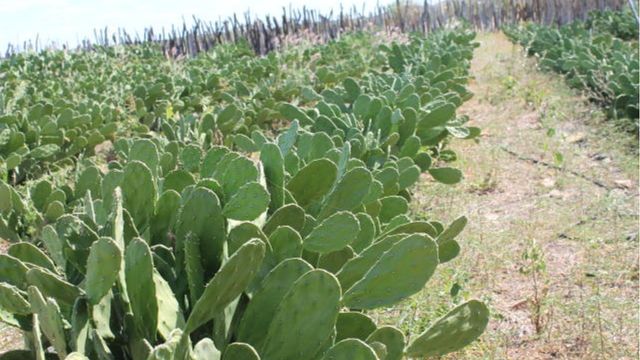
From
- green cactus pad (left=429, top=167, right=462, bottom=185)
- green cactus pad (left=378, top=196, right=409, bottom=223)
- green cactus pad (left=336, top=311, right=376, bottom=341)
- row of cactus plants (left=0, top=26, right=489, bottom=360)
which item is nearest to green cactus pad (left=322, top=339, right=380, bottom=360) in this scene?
row of cactus plants (left=0, top=26, right=489, bottom=360)

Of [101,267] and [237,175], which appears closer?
[101,267]

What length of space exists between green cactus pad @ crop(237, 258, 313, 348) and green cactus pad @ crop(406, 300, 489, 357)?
1.15 feet

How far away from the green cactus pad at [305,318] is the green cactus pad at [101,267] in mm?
333

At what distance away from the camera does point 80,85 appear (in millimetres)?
8875

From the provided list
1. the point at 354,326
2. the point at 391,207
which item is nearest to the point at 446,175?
the point at 391,207

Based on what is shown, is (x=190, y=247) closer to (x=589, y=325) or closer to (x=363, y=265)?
(x=363, y=265)

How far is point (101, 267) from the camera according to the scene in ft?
4.02

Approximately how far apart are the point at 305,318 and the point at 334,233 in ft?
1.27

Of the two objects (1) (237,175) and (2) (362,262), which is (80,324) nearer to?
(1) (237,175)

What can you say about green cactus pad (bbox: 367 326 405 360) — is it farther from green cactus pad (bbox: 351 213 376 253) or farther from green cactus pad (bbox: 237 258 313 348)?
green cactus pad (bbox: 351 213 376 253)

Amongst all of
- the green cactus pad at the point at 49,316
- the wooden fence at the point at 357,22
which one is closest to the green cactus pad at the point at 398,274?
the green cactus pad at the point at 49,316

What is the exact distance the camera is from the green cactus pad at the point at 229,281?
1.19 meters

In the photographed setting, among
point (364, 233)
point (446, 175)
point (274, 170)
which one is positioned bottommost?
point (446, 175)

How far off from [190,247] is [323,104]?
2.52 metres
